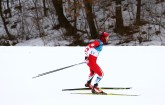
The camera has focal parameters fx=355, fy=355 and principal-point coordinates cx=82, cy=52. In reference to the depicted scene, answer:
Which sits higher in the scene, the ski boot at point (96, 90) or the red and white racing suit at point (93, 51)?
the red and white racing suit at point (93, 51)

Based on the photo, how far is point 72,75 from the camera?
30.3 ft

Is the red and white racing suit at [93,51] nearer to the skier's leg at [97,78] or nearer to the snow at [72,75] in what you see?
the skier's leg at [97,78]

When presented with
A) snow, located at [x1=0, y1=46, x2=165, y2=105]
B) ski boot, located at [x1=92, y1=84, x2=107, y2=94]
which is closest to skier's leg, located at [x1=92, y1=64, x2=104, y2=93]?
ski boot, located at [x1=92, y1=84, x2=107, y2=94]

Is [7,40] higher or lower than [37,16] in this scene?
lower

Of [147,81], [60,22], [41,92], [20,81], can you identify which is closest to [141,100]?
[147,81]

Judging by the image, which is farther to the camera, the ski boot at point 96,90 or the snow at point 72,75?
the ski boot at point 96,90

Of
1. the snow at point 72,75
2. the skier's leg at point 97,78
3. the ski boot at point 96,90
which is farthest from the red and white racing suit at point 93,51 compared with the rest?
the snow at point 72,75

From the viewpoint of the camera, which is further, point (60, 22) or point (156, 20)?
point (60, 22)

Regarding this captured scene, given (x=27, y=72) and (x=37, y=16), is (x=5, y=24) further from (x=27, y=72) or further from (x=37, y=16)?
(x=27, y=72)

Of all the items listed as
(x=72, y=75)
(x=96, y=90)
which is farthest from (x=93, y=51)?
(x=72, y=75)

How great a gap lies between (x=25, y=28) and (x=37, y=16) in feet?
4.20

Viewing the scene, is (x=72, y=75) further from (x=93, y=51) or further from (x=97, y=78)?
(x=93, y=51)

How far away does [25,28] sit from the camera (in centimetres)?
2319

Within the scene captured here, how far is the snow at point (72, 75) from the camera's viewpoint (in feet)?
24.1
